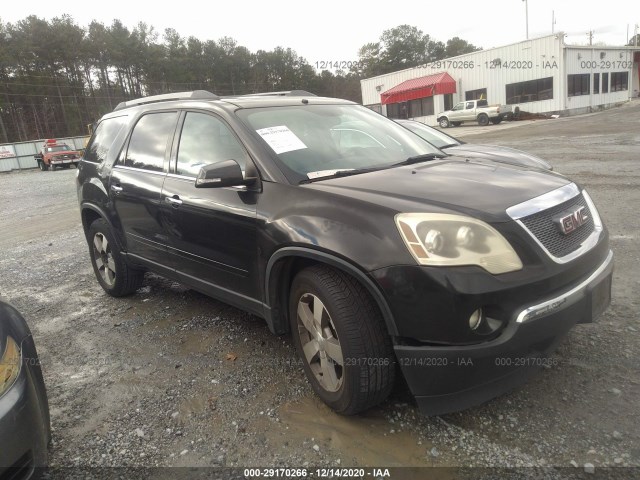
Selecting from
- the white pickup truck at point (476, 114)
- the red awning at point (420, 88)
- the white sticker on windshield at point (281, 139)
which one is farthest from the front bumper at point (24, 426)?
the red awning at point (420, 88)

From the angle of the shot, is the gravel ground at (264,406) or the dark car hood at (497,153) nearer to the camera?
the gravel ground at (264,406)

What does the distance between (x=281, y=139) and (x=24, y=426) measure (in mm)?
2034

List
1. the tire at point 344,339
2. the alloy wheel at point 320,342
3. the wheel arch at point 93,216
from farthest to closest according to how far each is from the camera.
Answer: the wheel arch at point 93,216 < the alloy wheel at point 320,342 < the tire at point 344,339

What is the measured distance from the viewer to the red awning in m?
37.3

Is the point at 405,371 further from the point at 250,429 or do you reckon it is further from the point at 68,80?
the point at 68,80

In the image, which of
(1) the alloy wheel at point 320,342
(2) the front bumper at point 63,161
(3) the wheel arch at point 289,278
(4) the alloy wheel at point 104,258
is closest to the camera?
(3) the wheel arch at point 289,278

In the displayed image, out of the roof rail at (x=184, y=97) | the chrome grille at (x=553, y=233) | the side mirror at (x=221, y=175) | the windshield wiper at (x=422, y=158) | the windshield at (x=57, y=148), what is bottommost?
the chrome grille at (x=553, y=233)

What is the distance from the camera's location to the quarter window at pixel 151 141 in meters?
3.74

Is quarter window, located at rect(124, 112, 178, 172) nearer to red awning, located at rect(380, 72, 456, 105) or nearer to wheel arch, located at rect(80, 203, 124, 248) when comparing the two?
A: wheel arch, located at rect(80, 203, 124, 248)

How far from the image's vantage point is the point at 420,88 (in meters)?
39.2

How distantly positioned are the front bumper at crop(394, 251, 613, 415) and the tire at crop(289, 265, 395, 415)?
0.17m

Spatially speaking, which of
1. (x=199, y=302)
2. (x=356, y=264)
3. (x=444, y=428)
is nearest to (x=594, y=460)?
(x=444, y=428)

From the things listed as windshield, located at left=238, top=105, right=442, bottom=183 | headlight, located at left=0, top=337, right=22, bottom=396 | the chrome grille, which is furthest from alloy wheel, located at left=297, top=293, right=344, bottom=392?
headlight, located at left=0, top=337, right=22, bottom=396

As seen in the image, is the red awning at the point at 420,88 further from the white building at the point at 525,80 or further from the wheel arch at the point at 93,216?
the wheel arch at the point at 93,216
